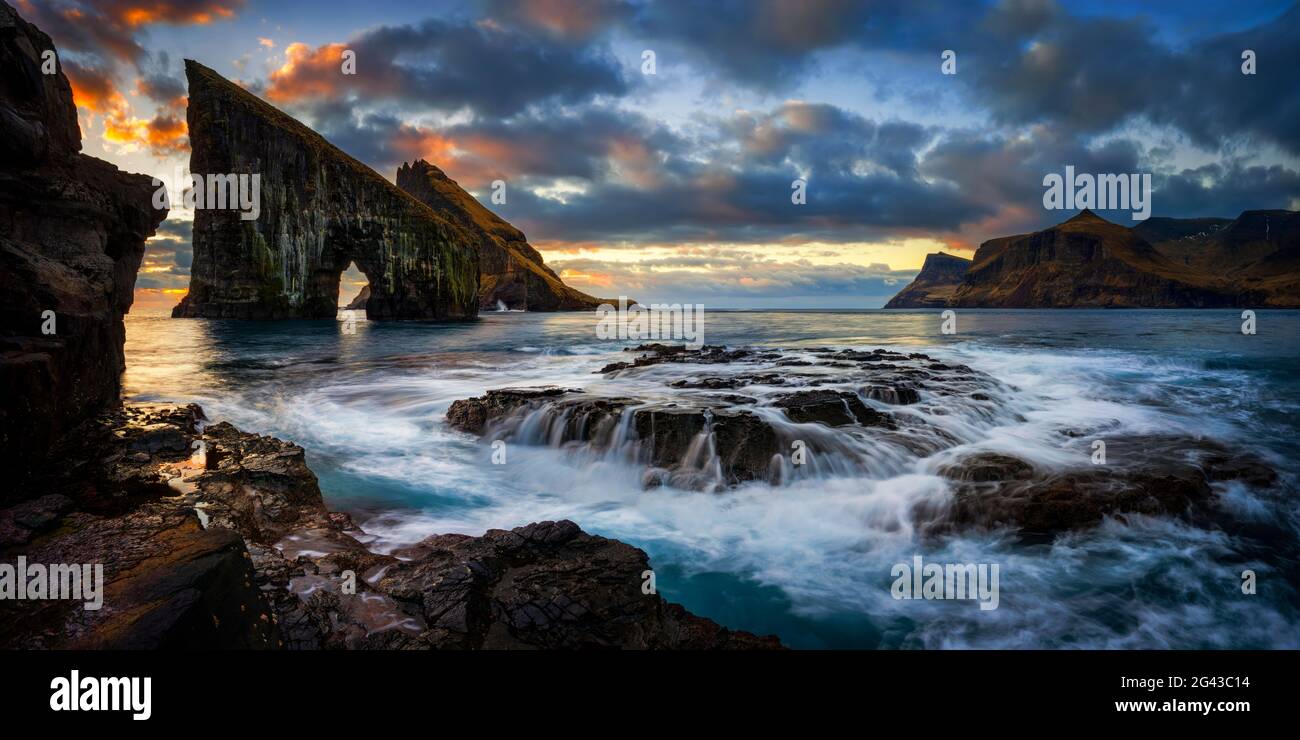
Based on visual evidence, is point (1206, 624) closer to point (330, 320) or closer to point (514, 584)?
point (514, 584)

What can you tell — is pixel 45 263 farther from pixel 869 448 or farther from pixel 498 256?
pixel 498 256

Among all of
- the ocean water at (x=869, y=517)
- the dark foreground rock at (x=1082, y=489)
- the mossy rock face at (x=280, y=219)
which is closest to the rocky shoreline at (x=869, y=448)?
the dark foreground rock at (x=1082, y=489)

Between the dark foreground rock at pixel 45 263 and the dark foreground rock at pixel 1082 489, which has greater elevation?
the dark foreground rock at pixel 45 263

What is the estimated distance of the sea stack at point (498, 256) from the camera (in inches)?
5344

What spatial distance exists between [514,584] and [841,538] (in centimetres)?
465

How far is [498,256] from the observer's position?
463ft

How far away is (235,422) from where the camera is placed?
41.2ft

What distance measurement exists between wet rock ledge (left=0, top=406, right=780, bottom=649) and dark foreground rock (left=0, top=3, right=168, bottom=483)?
99 centimetres

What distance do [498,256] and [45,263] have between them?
139 m

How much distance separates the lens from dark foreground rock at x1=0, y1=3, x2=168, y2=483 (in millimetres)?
6402

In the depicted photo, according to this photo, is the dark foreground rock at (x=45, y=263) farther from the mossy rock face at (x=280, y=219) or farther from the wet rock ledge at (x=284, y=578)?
the mossy rock face at (x=280, y=219)

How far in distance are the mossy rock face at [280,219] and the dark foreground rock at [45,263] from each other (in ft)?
168

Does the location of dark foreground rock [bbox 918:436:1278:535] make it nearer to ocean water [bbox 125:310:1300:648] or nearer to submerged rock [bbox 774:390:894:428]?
ocean water [bbox 125:310:1300:648]

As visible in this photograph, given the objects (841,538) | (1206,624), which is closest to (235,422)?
(841,538)
